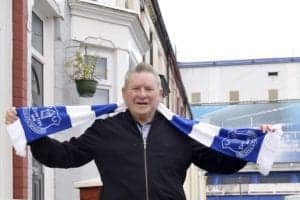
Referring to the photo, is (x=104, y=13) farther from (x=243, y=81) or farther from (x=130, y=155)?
(x=243, y=81)

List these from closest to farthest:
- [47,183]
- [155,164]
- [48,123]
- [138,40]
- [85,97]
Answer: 1. [155,164]
2. [48,123]
3. [47,183]
4. [85,97]
5. [138,40]

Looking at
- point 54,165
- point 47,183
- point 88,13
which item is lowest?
point 47,183

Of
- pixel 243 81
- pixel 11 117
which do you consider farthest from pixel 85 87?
pixel 243 81

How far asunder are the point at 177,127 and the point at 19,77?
3248 mm

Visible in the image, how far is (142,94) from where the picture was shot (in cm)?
395

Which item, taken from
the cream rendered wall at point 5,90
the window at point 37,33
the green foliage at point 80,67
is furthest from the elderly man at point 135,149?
the green foliage at point 80,67

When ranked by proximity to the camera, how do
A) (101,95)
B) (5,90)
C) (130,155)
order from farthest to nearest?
(101,95), (5,90), (130,155)

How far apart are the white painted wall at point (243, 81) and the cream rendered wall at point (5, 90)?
52744 mm

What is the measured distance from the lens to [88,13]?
1034 centimetres

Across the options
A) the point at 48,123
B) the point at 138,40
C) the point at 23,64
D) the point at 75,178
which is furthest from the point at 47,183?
the point at 48,123

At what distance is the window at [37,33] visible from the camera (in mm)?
8945

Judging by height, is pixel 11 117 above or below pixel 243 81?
below

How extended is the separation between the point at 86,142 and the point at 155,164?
397 mm

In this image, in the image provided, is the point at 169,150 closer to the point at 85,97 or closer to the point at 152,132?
the point at 152,132
